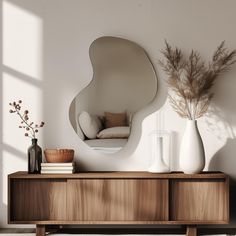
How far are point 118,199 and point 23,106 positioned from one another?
35.4 inches

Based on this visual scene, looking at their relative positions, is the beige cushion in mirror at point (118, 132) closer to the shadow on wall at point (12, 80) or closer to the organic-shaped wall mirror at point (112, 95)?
the organic-shaped wall mirror at point (112, 95)

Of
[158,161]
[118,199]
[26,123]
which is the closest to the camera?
[118,199]

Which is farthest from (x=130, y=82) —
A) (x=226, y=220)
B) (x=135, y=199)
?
(x=226, y=220)

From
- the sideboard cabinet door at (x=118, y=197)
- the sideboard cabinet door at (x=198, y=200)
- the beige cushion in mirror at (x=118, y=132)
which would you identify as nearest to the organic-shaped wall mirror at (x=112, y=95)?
the beige cushion in mirror at (x=118, y=132)

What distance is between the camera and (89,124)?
3.28m

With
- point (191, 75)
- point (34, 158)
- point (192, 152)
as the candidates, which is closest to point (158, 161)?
point (192, 152)

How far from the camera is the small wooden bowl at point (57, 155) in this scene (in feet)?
10.1

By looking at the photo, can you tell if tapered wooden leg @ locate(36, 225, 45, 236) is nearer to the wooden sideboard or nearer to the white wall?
the wooden sideboard

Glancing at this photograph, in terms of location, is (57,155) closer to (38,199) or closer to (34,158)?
(34,158)

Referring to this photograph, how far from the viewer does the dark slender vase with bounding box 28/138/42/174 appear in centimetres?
310

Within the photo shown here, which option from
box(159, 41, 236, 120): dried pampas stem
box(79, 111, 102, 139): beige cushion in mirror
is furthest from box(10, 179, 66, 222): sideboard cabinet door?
box(159, 41, 236, 120): dried pampas stem

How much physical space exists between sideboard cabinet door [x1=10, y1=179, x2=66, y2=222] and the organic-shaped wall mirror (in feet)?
1.40

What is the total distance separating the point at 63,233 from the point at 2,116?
0.87 metres

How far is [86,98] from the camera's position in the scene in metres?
3.28
